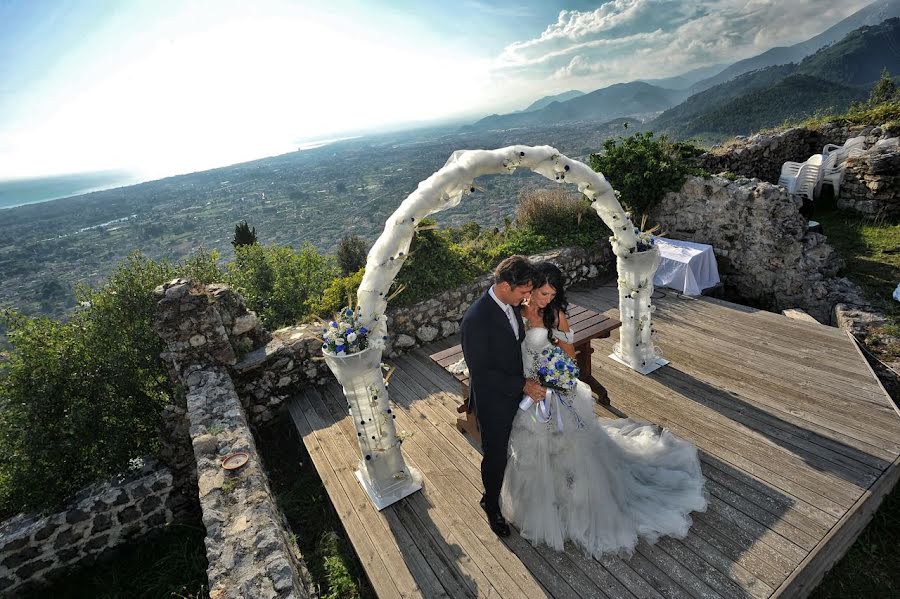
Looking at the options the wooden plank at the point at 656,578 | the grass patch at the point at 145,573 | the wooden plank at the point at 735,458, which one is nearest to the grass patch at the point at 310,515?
the grass patch at the point at 145,573

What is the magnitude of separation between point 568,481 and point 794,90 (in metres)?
80.1

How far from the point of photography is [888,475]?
13.2 feet

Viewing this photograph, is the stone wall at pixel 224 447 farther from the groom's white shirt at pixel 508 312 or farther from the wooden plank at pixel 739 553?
the wooden plank at pixel 739 553

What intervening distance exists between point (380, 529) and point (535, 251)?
6.50 metres

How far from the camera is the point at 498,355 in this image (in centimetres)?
355

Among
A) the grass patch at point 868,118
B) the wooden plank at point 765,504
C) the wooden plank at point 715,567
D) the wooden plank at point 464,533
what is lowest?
the wooden plank at point 765,504

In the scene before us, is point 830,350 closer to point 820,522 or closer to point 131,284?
point 820,522

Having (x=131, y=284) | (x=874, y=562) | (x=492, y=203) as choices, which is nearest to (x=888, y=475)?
(x=874, y=562)

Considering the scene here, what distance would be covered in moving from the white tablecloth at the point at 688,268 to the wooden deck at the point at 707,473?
144 centimetres

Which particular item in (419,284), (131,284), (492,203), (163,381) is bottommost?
(492,203)

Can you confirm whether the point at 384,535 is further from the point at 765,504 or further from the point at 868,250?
the point at 868,250

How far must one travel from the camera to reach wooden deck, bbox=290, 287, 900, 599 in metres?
3.38

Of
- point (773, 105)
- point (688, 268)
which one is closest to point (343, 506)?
point (688, 268)

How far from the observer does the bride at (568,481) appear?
11.8 ft
